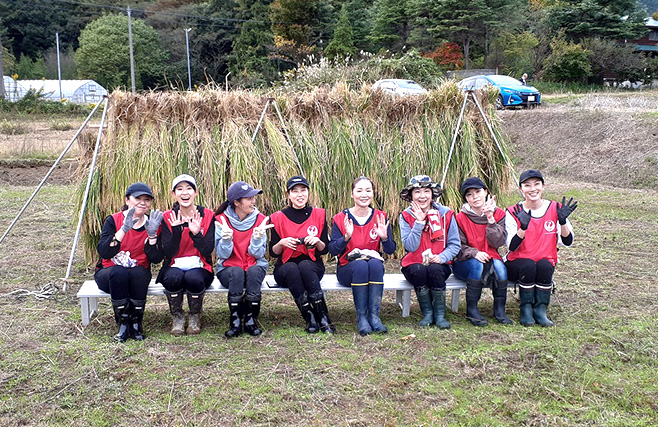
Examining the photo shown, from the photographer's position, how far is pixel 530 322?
15.1 feet

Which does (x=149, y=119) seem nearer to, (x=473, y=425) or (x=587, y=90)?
(x=473, y=425)

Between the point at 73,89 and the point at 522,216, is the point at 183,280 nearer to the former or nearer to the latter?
the point at 522,216

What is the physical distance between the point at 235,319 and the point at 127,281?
852 millimetres

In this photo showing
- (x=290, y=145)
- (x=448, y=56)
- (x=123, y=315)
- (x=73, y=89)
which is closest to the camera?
(x=123, y=315)

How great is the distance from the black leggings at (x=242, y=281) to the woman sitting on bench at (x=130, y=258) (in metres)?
0.53

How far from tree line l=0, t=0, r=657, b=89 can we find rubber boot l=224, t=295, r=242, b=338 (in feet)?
45.2

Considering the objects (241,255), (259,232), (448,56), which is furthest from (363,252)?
(448,56)

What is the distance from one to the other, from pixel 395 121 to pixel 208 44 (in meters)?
43.4

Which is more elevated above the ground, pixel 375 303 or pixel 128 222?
pixel 128 222

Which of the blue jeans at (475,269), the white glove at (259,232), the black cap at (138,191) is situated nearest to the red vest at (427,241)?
the blue jeans at (475,269)

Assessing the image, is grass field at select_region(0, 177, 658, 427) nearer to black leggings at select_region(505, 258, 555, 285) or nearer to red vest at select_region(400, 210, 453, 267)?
black leggings at select_region(505, 258, 555, 285)

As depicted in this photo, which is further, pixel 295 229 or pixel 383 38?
pixel 383 38

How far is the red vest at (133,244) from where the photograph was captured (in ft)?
14.8

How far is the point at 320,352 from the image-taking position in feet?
13.4
